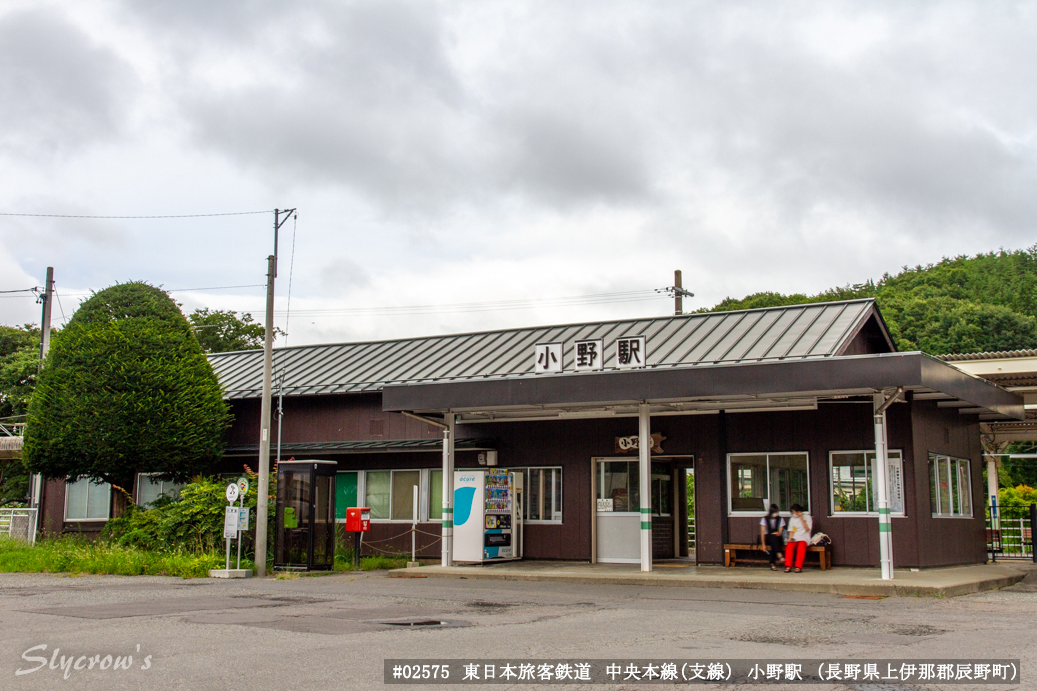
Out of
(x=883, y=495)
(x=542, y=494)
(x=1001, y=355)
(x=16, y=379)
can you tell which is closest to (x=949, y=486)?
(x=1001, y=355)

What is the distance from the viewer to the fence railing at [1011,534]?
24.9m

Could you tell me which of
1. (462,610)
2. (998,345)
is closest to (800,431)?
(462,610)

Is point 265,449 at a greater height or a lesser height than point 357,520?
greater

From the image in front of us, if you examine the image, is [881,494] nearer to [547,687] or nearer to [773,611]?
[773,611]

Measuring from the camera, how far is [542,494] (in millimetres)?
21344

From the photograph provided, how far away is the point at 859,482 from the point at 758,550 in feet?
7.64

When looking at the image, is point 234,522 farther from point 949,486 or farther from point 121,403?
point 949,486

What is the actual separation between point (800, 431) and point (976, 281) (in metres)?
49.8

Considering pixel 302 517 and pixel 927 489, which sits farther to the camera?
pixel 302 517

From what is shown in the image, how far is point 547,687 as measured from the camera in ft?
24.4

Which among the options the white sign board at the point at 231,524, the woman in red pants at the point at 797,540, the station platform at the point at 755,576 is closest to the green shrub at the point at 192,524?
the white sign board at the point at 231,524

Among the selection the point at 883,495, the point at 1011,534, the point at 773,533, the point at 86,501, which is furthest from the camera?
the point at 1011,534

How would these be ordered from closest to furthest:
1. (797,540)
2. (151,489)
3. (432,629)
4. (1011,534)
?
(432,629), (797,540), (151,489), (1011,534)

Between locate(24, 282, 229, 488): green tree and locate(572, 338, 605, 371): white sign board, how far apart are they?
33.7ft
